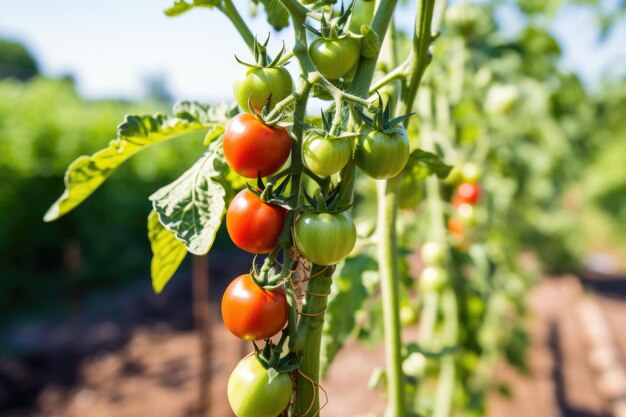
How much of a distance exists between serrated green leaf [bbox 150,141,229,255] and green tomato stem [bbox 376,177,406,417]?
0.87 ft

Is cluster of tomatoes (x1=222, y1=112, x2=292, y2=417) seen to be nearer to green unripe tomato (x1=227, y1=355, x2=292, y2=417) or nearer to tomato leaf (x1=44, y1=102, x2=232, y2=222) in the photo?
green unripe tomato (x1=227, y1=355, x2=292, y2=417)

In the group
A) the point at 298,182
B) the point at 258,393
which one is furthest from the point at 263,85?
the point at 258,393

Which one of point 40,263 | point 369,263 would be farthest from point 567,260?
point 369,263

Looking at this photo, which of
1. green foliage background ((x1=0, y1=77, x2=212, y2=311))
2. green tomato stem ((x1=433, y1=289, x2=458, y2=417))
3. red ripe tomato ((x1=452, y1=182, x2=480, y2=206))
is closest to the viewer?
green tomato stem ((x1=433, y1=289, x2=458, y2=417))

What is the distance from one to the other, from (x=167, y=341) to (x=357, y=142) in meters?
5.10


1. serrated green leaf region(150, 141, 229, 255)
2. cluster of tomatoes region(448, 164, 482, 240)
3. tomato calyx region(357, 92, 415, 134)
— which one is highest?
tomato calyx region(357, 92, 415, 134)

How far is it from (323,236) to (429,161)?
0.30m

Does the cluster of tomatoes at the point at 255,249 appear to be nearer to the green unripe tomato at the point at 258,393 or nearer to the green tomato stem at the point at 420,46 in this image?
the green unripe tomato at the point at 258,393

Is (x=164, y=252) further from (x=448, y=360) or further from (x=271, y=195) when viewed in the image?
(x=448, y=360)

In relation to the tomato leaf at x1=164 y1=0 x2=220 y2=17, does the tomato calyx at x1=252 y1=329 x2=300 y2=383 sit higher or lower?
lower

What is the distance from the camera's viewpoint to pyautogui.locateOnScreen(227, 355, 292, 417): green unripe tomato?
19.5 inches

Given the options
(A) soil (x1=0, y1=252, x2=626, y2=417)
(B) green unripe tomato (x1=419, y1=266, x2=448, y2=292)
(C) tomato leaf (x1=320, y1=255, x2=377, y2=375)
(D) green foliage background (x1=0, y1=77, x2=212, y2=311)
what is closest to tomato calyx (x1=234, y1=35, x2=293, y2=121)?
(C) tomato leaf (x1=320, y1=255, x2=377, y2=375)

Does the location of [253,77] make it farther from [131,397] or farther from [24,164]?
[24,164]

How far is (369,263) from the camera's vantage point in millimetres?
946
